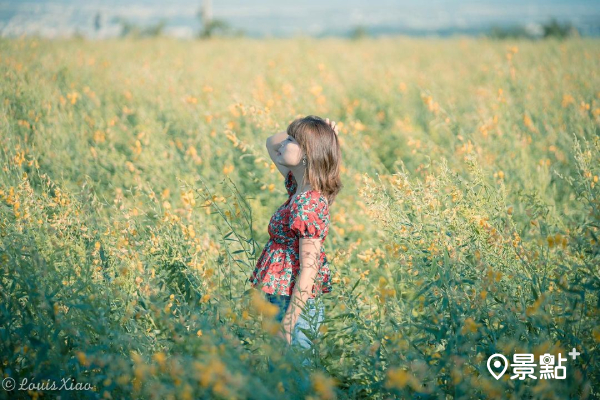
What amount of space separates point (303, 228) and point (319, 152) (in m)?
0.39

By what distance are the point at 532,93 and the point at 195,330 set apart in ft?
16.5

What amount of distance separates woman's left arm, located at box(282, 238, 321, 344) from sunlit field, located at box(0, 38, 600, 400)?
0.12m

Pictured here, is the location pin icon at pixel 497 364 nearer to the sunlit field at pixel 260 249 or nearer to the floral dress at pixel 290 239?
A: the sunlit field at pixel 260 249

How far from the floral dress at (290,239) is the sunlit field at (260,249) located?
106 millimetres

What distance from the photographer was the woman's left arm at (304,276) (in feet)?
7.16

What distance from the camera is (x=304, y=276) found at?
7.18 ft

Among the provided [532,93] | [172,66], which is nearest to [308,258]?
[532,93]

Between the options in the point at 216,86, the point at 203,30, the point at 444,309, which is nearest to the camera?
the point at 444,309

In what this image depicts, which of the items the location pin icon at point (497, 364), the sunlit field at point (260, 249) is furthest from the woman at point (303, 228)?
the location pin icon at point (497, 364)

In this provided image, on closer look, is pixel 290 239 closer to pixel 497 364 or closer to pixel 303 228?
pixel 303 228

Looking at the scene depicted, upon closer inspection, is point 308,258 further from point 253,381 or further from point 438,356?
point 253,381

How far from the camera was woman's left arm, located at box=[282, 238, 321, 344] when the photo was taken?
2182 mm

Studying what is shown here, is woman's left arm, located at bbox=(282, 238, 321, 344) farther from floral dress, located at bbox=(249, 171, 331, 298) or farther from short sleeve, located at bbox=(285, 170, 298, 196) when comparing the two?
short sleeve, located at bbox=(285, 170, 298, 196)

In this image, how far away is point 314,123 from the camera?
2.45 meters
